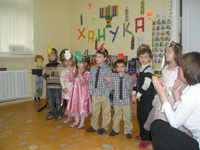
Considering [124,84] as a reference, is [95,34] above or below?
above

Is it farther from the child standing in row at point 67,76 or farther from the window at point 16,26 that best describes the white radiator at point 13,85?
the child standing in row at point 67,76

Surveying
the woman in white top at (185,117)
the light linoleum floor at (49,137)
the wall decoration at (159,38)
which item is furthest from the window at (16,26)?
the woman in white top at (185,117)

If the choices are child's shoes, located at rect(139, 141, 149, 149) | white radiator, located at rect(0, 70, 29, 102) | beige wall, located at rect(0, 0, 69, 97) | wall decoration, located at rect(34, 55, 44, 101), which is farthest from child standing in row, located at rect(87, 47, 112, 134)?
beige wall, located at rect(0, 0, 69, 97)

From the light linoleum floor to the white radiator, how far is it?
786mm

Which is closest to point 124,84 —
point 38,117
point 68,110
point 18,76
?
point 68,110

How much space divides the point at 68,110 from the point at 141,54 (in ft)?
4.68

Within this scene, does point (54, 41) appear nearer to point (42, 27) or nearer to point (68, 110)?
point (42, 27)

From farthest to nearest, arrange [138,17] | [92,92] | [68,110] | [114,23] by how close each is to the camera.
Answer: [114,23] < [138,17] < [68,110] < [92,92]

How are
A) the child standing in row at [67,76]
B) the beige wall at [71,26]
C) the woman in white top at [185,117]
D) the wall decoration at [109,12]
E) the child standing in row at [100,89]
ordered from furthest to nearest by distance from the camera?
the wall decoration at [109,12] < the beige wall at [71,26] < the child standing in row at [67,76] < the child standing in row at [100,89] < the woman in white top at [185,117]

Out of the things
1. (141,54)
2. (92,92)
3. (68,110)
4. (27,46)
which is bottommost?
(68,110)

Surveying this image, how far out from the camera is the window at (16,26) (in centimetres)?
424

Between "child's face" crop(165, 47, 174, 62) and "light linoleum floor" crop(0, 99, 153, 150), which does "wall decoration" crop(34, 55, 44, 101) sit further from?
"child's face" crop(165, 47, 174, 62)

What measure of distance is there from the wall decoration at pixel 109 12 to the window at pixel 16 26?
5.41 feet

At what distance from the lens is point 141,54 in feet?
8.66
